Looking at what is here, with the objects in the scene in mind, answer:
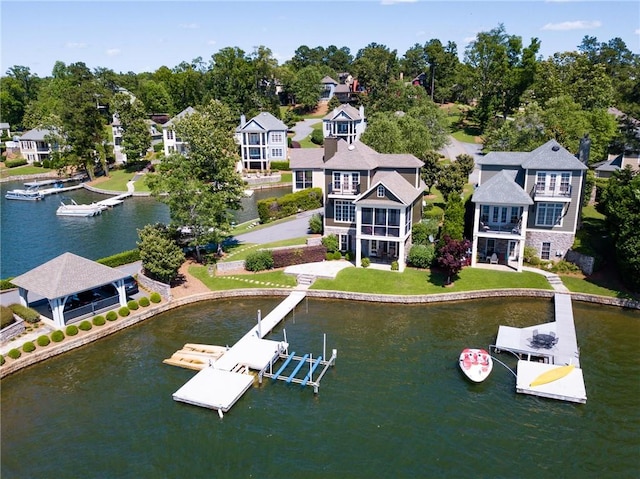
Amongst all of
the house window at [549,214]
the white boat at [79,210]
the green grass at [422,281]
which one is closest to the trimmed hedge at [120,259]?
the green grass at [422,281]

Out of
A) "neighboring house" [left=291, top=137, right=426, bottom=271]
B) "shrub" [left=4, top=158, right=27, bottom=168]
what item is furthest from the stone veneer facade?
"shrub" [left=4, top=158, right=27, bottom=168]

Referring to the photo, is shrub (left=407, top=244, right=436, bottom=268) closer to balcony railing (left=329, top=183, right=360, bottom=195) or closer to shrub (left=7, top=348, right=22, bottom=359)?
balcony railing (left=329, top=183, right=360, bottom=195)

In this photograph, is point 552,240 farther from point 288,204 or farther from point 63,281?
point 63,281

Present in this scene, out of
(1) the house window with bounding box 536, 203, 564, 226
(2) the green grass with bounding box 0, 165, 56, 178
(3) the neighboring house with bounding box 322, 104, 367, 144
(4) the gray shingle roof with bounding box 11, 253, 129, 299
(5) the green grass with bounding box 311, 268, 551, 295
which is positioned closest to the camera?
(4) the gray shingle roof with bounding box 11, 253, 129, 299

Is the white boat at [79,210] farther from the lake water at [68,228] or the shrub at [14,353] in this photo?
the shrub at [14,353]

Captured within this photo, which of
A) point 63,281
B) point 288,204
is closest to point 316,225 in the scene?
point 288,204

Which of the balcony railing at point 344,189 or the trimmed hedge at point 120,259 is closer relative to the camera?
the trimmed hedge at point 120,259
